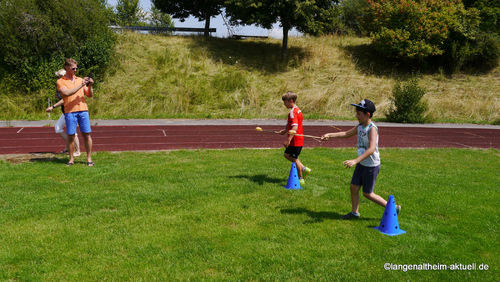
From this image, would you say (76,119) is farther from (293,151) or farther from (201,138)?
(201,138)

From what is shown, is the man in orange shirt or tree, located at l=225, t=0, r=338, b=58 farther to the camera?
tree, located at l=225, t=0, r=338, b=58

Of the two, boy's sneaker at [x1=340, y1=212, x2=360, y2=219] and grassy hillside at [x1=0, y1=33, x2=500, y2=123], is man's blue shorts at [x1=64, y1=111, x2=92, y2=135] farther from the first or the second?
grassy hillside at [x1=0, y1=33, x2=500, y2=123]

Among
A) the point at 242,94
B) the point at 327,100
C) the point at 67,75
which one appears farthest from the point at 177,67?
the point at 67,75

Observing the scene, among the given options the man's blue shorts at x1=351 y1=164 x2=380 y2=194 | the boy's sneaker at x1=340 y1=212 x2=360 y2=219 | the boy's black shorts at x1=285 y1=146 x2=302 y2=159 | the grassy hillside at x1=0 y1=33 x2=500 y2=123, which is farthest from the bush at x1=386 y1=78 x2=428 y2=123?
the man's blue shorts at x1=351 y1=164 x2=380 y2=194

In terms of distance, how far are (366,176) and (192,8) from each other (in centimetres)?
3097

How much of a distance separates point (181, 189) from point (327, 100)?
17.5 m

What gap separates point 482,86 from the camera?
27625 mm

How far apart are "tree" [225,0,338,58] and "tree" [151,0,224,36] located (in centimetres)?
689

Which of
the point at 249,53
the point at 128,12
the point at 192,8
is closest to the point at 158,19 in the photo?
the point at 128,12

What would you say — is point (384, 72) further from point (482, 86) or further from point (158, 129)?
point (158, 129)

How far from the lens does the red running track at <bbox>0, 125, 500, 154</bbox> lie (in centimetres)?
1167

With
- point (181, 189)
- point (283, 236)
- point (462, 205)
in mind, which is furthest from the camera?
point (181, 189)

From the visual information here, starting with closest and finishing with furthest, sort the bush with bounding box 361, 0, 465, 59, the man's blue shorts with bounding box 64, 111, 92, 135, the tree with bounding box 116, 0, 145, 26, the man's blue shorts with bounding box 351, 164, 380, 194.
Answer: the man's blue shorts with bounding box 351, 164, 380, 194 < the man's blue shorts with bounding box 64, 111, 92, 135 < the bush with bounding box 361, 0, 465, 59 < the tree with bounding box 116, 0, 145, 26

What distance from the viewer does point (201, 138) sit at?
1329 cm
